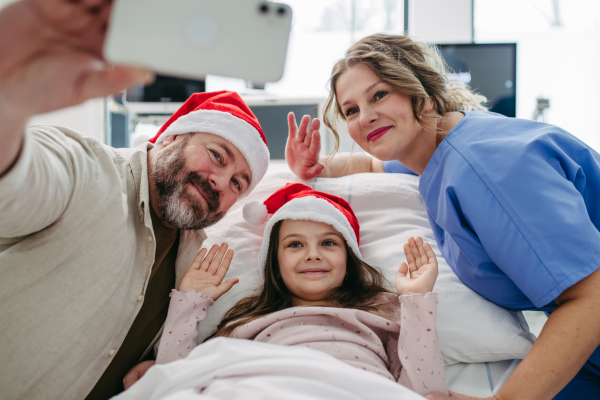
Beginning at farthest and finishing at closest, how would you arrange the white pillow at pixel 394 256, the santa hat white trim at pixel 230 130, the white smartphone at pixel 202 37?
the santa hat white trim at pixel 230 130, the white pillow at pixel 394 256, the white smartphone at pixel 202 37

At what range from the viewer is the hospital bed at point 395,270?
3.40ft

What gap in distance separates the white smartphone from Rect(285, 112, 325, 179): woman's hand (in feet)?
3.43

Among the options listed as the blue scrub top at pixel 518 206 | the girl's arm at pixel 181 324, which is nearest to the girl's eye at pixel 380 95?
the blue scrub top at pixel 518 206

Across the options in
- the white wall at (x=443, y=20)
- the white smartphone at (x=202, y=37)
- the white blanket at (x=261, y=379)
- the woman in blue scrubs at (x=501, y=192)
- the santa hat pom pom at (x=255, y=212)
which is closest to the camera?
the white smartphone at (x=202, y=37)

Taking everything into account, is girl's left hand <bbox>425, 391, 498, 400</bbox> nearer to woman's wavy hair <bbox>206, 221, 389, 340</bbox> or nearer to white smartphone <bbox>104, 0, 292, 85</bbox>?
woman's wavy hair <bbox>206, 221, 389, 340</bbox>

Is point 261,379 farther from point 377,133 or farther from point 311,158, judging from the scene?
point 311,158

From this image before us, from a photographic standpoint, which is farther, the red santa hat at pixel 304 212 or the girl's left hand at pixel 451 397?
the red santa hat at pixel 304 212

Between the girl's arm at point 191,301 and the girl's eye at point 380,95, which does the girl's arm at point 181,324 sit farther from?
the girl's eye at point 380,95

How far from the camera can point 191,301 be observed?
1.03 meters

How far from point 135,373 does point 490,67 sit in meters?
2.45

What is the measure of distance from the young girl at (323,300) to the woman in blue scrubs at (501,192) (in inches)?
6.9

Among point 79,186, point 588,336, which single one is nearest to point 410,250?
point 588,336

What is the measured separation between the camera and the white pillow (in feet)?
3.43

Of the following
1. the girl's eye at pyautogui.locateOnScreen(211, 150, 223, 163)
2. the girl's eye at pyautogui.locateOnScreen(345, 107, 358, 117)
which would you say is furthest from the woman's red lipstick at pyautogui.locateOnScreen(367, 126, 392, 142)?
the girl's eye at pyautogui.locateOnScreen(211, 150, 223, 163)
